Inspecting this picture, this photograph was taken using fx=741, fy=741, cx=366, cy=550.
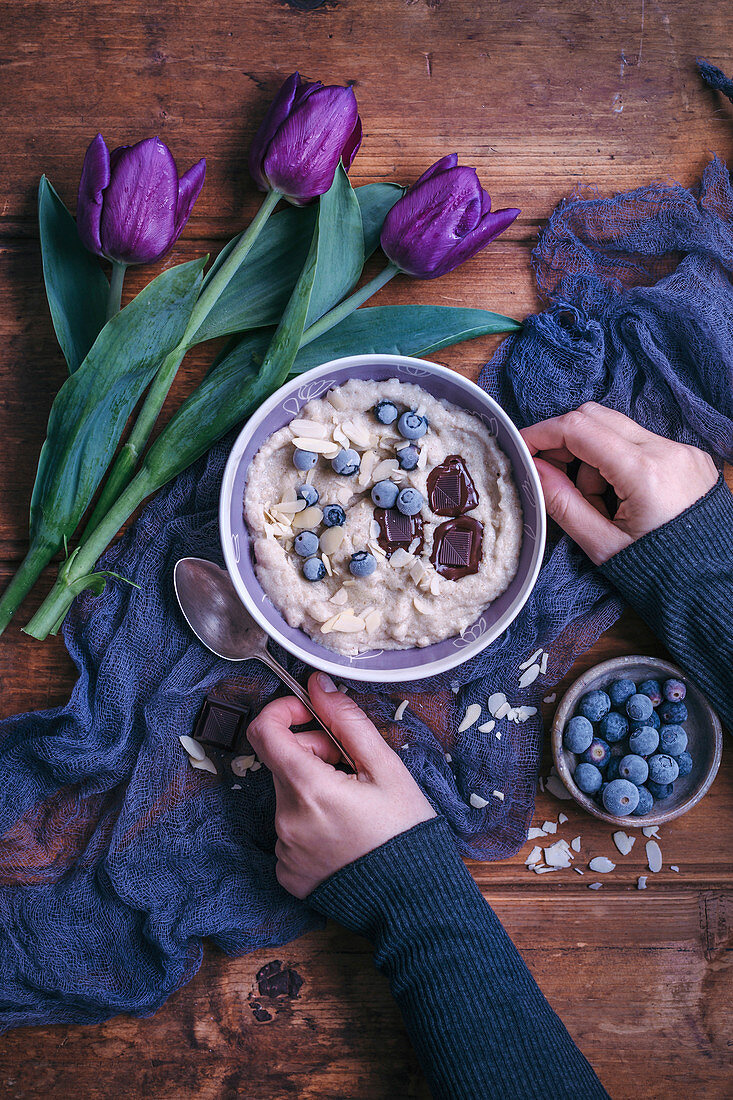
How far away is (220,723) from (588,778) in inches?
26.4

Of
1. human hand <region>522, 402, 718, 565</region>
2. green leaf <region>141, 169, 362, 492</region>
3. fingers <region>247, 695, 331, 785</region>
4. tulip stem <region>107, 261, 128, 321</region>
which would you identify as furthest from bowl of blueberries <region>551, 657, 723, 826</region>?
tulip stem <region>107, 261, 128, 321</region>

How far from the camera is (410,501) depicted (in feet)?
4.00

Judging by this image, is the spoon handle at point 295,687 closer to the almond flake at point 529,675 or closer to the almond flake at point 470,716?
the almond flake at point 470,716

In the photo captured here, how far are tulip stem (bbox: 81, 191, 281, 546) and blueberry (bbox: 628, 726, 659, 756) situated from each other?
3.34 ft

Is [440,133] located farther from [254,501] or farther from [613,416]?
[254,501]

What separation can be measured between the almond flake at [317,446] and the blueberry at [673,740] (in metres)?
0.78

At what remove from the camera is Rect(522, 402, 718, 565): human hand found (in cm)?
Answer: 130

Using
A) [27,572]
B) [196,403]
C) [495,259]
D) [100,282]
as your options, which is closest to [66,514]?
[27,572]

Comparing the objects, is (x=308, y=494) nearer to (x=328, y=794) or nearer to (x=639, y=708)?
(x=328, y=794)

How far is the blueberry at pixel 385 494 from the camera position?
1230mm

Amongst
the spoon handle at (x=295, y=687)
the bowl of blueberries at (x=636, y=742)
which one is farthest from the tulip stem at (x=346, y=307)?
the bowl of blueberries at (x=636, y=742)

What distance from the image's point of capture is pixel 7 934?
4.29 ft

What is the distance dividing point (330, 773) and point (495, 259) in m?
1.00

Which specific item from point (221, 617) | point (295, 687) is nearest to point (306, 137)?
point (221, 617)
